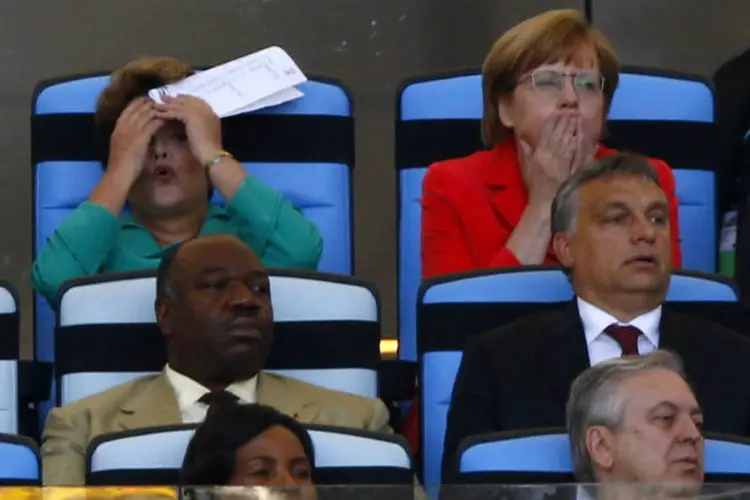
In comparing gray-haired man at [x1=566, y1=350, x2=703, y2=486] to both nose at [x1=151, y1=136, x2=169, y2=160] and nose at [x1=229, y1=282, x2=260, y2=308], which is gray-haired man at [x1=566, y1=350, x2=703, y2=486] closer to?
nose at [x1=229, y1=282, x2=260, y2=308]

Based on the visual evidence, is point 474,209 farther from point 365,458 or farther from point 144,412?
point 365,458

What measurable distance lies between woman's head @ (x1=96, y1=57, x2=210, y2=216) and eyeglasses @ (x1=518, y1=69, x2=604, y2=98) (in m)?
0.70

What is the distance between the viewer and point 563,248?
353 cm

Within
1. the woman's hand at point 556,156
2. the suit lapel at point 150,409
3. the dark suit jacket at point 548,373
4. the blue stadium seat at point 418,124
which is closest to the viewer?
the dark suit jacket at point 548,373

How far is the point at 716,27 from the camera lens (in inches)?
211

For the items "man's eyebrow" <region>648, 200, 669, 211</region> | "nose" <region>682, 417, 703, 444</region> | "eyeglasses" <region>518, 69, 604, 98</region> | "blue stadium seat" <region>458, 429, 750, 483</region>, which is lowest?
"blue stadium seat" <region>458, 429, 750, 483</region>

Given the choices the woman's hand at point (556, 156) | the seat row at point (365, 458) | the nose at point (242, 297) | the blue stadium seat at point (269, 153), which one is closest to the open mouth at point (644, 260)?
the woman's hand at point (556, 156)

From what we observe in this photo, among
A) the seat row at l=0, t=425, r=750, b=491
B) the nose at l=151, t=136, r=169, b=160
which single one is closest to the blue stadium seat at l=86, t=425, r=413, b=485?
the seat row at l=0, t=425, r=750, b=491

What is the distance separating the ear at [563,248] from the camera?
351 cm

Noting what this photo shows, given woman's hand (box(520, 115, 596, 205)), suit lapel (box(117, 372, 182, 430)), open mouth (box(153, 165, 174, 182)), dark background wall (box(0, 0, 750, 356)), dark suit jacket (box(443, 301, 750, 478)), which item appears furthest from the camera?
dark background wall (box(0, 0, 750, 356))

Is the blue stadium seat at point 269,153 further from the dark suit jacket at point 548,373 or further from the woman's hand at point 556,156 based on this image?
the dark suit jacket at point 548,373

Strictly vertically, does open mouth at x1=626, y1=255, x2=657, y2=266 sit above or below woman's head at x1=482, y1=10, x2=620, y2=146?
below

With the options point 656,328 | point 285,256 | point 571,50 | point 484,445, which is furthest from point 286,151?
point 484,445

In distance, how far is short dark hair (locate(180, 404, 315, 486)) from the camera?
9.28 feet
